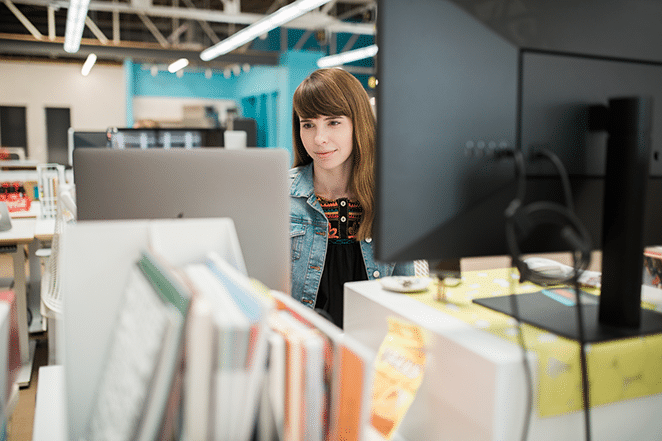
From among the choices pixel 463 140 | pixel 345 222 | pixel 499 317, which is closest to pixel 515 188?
pixel 463 140

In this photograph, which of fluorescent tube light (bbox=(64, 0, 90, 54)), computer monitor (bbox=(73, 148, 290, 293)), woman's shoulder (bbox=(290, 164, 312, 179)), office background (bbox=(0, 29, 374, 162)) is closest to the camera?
computer monitor (bbox=(73, 148, 290, 293))

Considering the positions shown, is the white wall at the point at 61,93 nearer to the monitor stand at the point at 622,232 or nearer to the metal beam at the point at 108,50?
the metal beam at the point at 108,50

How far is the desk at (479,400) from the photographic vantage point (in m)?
0.66

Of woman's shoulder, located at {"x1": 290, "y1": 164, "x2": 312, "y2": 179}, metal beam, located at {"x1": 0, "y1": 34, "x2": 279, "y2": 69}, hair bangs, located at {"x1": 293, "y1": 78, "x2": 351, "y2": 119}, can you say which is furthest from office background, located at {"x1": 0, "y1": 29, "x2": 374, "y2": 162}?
hair bangs, located at {"x1": 293, "y1": 78, "x2": 351, "y2": 119}

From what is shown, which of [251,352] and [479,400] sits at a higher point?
[251,352]

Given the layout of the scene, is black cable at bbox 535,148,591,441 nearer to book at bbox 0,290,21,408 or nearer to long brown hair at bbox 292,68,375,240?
book at bbox 0,290,21,408

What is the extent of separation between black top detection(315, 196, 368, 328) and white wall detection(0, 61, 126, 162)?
12.1 m

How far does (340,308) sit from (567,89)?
101 centimetres

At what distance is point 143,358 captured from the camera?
0.57m

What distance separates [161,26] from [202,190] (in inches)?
491

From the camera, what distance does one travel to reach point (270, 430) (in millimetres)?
572

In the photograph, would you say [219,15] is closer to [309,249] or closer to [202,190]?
[309,249]

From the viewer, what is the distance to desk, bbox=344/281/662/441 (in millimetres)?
661

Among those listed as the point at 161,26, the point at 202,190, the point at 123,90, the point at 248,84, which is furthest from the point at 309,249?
the point at 123,90
